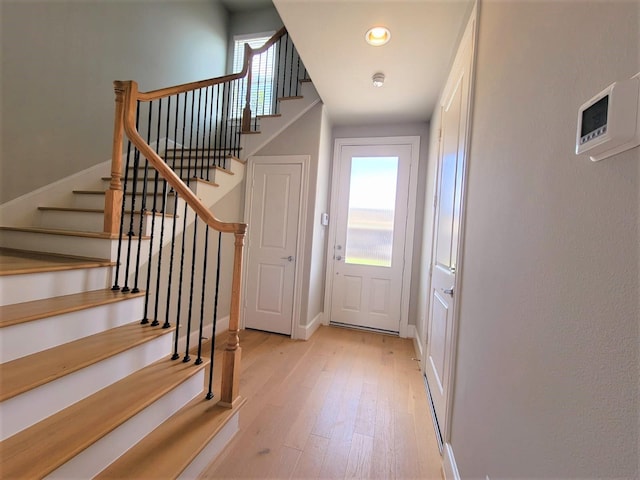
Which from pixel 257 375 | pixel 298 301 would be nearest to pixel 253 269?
pixel 298 301

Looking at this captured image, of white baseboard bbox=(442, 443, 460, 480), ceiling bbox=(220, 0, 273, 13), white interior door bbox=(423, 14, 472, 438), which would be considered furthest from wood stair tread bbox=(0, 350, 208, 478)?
ceiling bbox=(220, 0, 273, 13)

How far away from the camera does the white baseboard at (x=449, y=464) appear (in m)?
1.29

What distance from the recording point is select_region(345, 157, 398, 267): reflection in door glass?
3.39 m

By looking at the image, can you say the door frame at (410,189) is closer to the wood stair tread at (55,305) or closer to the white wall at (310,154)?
the white wall at (310,154)

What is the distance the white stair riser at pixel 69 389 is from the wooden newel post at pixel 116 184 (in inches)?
33.6

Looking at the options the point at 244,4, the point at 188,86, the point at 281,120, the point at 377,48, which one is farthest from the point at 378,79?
the point at 244,4

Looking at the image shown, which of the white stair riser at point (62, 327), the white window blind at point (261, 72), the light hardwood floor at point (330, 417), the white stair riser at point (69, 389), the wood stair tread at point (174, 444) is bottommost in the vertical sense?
the light hardwood floor at point (330, 417)

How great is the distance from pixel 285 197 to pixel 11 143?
2.25 m

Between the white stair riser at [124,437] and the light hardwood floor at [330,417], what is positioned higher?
the white stair riser at [124,437]

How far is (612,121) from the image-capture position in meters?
0.46

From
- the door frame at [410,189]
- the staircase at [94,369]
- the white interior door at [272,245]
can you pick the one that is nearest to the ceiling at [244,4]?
the door frame at [410,189]

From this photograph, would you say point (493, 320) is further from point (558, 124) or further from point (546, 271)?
point (558, 124)

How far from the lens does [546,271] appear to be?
718 millimetres

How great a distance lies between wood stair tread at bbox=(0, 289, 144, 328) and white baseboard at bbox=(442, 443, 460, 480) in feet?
6.41
